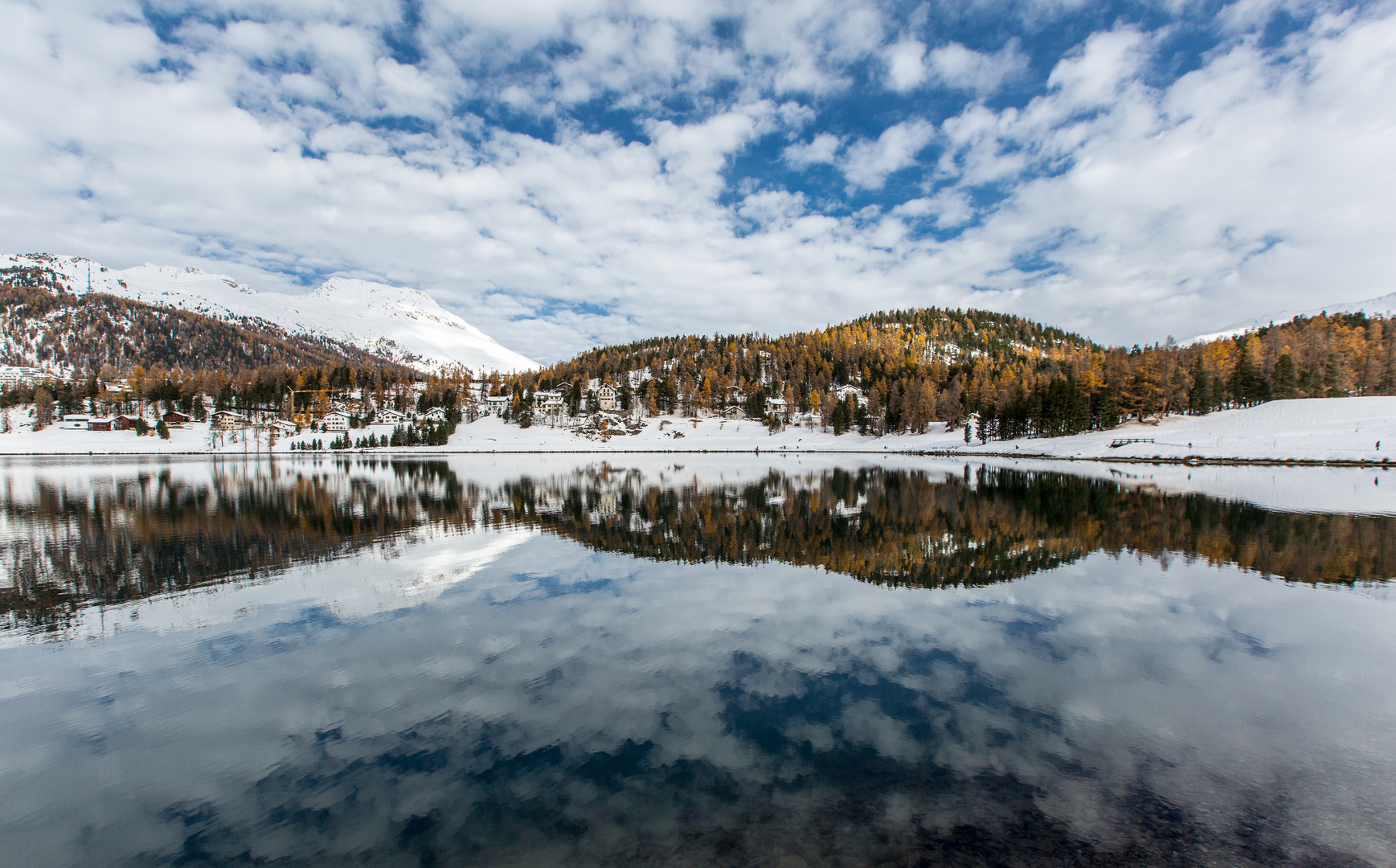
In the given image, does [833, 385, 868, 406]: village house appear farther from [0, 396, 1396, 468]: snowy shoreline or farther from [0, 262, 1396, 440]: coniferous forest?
[0, 396, 1396, 468]: snowy shoreline

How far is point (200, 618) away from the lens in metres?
12.7

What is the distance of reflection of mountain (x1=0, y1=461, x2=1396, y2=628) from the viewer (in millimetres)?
16297

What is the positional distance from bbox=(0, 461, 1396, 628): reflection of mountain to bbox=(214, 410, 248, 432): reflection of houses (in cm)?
11602

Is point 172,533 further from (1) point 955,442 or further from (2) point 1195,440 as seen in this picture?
(1) point 955,442

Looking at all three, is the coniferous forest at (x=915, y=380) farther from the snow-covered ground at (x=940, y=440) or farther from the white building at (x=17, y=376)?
the white building at (x=17, y=376)

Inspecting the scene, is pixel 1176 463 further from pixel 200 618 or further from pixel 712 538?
pixel 200 618

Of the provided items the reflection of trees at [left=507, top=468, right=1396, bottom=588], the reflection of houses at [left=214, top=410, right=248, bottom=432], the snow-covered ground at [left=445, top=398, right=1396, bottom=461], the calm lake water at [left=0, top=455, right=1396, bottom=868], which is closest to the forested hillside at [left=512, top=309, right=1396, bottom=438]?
the snow-covered ground at [left=445, top=398, right=1396, bottom=461]

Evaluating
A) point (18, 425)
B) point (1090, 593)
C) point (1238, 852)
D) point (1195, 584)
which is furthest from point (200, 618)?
point (18, 425)

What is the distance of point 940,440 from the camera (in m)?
111

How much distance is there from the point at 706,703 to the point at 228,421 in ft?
583

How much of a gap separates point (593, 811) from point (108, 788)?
5794 mm

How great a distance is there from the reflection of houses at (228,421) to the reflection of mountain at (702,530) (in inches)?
4568

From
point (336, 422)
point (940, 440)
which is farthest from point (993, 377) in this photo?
point (336, 422)

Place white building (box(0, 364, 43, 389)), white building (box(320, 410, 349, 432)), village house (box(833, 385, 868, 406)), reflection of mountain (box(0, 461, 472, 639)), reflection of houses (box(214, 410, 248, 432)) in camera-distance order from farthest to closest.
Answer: white building (box(0, 364, 43, 389)) → village house (box(833, 385, 868, 406)) → white building (box(320, 410, 349, 432)) → reflection of houses (box(214, 410, 248, 432)) → reflection of mountain (box(0, 461, 472, 639))
